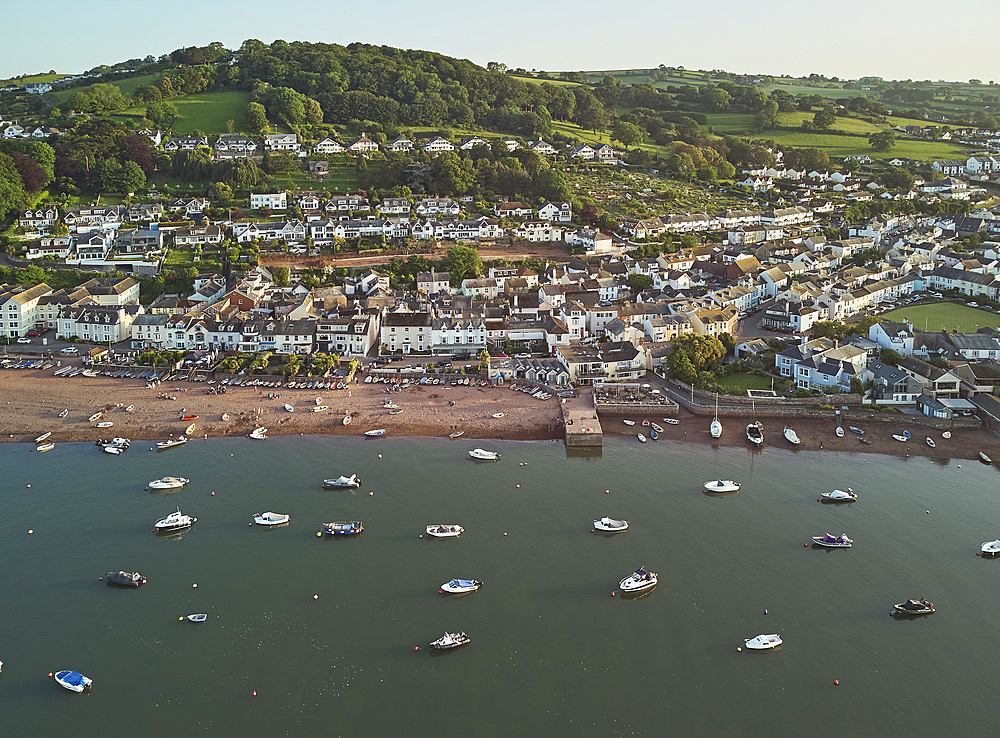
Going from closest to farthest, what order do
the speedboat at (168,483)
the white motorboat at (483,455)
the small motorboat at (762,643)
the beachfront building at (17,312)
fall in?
1. the small motorboat at (762,643)
2. the speedboat at (168,483)
3. the white motorboat at (483,455)
4. the beachfront building at (17,312)

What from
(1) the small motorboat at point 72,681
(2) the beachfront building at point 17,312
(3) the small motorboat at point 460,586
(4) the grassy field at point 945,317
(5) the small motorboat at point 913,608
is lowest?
(1) the small motorboat at point 72,681

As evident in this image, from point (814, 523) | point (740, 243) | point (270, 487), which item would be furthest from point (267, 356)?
point (740, 243)

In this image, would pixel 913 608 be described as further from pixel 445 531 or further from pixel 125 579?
pixel 125 579

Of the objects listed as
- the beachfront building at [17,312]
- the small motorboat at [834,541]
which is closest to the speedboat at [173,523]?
the small motorboat at [834,541]

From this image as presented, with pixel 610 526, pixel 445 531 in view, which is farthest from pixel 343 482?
pixel 610 526

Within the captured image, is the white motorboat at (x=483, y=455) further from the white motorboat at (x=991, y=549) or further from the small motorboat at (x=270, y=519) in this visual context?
the white motorboat at (x=991, y=549)

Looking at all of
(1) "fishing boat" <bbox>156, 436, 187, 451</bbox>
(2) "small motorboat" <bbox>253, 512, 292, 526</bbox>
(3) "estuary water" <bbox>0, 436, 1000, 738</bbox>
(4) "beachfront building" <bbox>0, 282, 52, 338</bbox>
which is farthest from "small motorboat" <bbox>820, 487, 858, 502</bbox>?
(4) "beachfront building" <bbox>0, 282, 52, 338</bbox>
